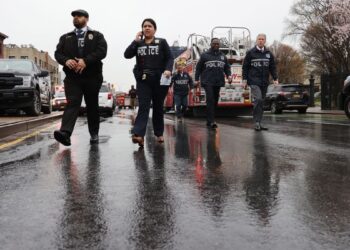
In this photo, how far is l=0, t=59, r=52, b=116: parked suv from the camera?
1249 cm

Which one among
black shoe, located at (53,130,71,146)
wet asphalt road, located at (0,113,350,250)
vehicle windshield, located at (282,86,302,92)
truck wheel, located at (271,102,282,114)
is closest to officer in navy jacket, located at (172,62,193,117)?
black shoe, located at (53,130,71,146)

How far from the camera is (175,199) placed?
11.8 feet

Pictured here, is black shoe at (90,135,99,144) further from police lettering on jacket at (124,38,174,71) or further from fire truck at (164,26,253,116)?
fire truck at (164,26,253,116)

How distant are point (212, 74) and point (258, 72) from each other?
1275 millimetres

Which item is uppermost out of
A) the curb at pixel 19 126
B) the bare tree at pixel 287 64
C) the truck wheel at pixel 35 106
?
the bare tree at pixel 287 64

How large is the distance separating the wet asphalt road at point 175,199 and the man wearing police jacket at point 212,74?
A: 4815 mm

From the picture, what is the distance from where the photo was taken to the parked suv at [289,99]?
2516 cm

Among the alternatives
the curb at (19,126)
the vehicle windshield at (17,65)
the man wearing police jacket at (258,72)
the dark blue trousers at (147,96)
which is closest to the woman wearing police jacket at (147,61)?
the dark blue trousers at (147,96)

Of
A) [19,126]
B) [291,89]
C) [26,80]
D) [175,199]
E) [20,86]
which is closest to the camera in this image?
[175,199]

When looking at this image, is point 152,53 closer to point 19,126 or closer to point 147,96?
point 147,96

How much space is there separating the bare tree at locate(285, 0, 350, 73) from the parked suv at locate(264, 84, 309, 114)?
17646 mm

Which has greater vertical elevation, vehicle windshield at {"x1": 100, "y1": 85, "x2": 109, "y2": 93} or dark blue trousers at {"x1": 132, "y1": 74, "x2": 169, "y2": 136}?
vehicle windshield at {"x1": 100, "y1": 85, "x2": 109, "y2": 93}

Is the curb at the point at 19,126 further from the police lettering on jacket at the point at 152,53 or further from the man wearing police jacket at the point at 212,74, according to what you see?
the man wearing police jacket at the point at 212,74

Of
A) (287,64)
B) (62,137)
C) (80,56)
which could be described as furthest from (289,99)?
(287,64)
